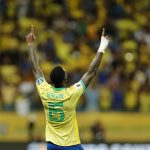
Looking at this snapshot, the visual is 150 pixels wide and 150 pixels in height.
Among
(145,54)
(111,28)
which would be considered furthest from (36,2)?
(145,54)

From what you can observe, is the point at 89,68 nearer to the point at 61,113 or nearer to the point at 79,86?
the point at 79,86

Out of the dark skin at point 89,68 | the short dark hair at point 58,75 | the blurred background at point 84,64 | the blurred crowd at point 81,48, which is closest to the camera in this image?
the short dark hair at point 58,75

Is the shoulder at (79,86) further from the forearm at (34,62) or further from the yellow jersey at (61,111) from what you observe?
the forearm at (34,62)

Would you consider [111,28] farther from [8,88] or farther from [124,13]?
[8,88]

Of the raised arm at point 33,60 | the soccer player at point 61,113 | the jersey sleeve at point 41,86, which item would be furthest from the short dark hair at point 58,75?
the raised arm at point 33,60

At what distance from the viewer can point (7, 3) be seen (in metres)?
19.9

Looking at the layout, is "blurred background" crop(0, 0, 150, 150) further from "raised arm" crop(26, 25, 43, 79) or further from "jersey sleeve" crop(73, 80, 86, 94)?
"jersey sleeve" crop(73, 80, 86, 94)

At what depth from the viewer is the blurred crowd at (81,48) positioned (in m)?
16.6

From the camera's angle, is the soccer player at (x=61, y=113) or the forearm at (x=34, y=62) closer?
the soccer player at (x=61, y=113)

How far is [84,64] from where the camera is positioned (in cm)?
1759

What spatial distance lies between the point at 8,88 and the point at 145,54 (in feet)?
12.6

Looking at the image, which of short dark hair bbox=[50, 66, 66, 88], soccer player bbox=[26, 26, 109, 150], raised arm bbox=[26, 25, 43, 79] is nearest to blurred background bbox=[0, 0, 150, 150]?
raised arm bbox=[26, 25, 43, 79]

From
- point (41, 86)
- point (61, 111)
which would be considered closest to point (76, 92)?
point (61, 111)

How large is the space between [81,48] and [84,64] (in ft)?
2.66
